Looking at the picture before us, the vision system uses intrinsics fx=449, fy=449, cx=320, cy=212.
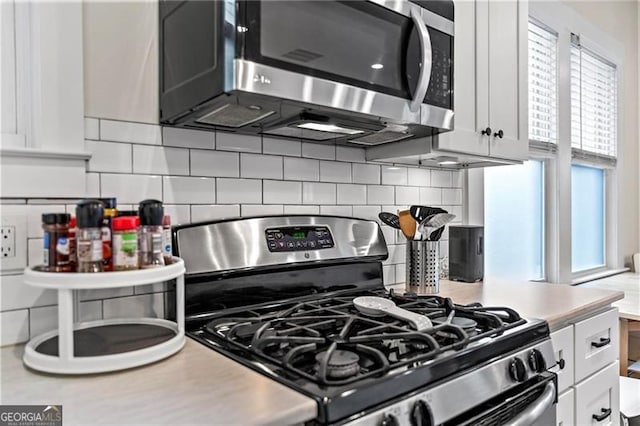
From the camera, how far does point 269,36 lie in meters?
1.03

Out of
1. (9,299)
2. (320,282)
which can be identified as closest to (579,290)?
(320,282)

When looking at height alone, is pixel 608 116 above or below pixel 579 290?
above

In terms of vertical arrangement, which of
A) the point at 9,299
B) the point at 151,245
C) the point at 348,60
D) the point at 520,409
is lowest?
the point at 520,409

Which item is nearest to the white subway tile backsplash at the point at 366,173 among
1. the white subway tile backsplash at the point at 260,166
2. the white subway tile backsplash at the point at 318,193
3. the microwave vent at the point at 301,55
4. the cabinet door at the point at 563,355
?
the white subway tile backsplash at the point at 318,193

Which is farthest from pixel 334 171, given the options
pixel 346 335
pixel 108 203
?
pixel 108 203

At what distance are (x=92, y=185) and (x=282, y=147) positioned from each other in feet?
2.00

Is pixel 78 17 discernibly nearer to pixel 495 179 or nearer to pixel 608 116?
pixel 495 179

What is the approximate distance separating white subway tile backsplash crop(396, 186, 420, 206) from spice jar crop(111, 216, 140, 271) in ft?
3.97

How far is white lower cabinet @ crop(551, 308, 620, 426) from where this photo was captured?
4.77ft

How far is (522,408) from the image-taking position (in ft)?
3.69

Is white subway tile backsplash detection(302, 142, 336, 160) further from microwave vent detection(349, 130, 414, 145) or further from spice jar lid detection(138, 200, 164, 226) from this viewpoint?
spice jar lid detection(138, 200, 164, 226)

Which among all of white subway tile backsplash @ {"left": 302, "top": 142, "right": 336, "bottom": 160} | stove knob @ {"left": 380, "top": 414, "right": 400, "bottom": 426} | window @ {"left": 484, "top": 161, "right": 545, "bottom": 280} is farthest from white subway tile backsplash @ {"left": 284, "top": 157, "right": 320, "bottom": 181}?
window @ {"left": 484, "top": 161, "right": 545, "bottom": 280}

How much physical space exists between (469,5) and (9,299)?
5.69ft

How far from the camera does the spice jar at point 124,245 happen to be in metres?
0.95
